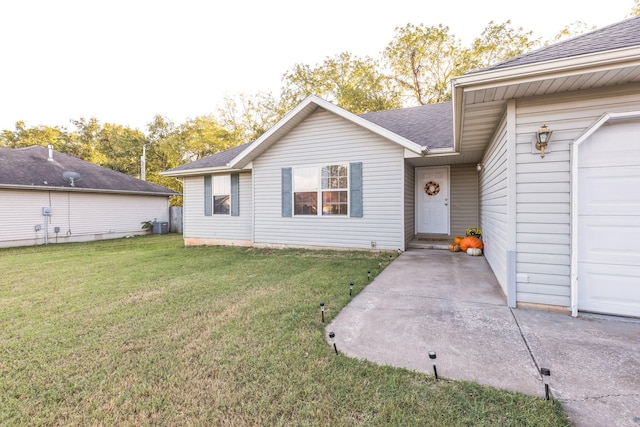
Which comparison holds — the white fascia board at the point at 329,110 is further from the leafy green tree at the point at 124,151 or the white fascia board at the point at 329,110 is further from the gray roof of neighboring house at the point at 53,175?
the leafy green tree at the point at 124,151

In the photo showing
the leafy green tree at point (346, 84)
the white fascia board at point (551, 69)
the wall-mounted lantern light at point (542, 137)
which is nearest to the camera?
the white fascia board at point (551, 69)

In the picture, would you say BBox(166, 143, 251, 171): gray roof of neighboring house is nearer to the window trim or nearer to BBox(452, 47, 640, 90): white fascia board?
the window trim

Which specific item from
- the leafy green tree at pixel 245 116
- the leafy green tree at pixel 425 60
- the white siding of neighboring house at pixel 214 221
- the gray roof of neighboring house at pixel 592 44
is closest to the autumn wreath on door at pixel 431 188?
the gray roof of neighboring house at pixel 592 44

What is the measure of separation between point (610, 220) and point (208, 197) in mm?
9522

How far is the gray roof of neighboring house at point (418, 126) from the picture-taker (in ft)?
22.8

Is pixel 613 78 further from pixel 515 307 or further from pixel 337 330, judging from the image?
pixel 337 330

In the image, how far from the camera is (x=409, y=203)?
7613mm

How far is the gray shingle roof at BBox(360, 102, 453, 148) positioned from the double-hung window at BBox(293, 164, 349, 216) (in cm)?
206

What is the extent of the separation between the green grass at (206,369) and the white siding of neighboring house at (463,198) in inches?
199

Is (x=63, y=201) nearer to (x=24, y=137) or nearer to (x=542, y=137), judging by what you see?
(x=542, y=137)

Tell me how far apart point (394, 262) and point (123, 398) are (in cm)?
491

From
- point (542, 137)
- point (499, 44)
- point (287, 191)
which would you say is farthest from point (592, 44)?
point (499, 44)

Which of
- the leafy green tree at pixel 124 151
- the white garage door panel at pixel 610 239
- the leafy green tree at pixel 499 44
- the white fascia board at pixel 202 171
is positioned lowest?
the white garage door panel at pixel 610 239

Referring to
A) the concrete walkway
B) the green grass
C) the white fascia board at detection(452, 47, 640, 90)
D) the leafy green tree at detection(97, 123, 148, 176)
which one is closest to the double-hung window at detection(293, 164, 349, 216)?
the green grass
